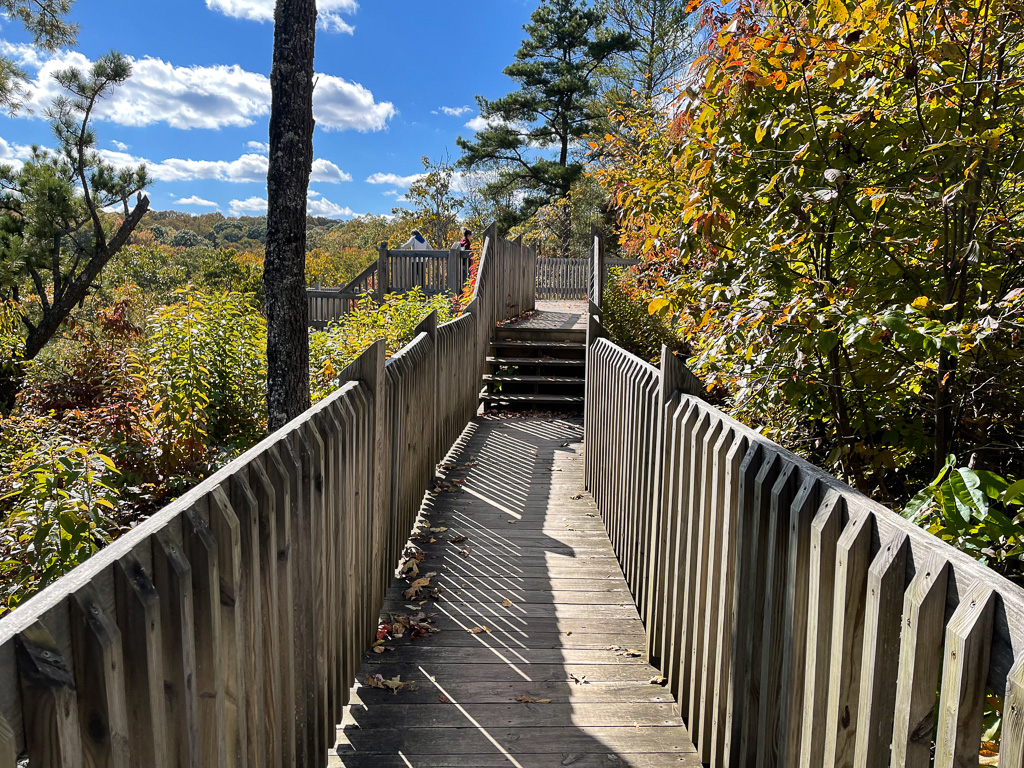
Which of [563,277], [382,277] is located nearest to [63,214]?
[382,277]

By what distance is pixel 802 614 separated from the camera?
1.88 m

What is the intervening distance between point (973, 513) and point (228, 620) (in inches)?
70.1

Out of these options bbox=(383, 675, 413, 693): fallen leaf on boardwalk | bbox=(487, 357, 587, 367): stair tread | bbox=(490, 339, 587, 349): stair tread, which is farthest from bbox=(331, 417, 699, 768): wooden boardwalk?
bbox=(490, 339, 587, 349): stair tread

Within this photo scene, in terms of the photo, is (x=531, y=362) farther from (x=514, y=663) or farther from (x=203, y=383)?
(x=514, y=663)

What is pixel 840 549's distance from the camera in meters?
1.63

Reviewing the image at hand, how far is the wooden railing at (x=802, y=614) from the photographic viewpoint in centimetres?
120

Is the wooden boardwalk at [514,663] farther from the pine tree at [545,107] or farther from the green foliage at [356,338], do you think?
the pine tree at [545,107]

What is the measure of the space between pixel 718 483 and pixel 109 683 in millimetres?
2022

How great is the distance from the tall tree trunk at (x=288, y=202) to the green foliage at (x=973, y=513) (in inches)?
168

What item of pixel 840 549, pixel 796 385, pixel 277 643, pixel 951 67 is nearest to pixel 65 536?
pixel 277 643

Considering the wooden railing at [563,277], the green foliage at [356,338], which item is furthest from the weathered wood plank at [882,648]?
the wooden railing at [563,277]

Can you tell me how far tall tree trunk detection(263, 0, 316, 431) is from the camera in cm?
496

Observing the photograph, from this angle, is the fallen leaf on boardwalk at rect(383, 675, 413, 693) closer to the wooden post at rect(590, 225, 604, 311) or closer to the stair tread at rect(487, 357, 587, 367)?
the stair tread at rect(487, 357, 587, 367)

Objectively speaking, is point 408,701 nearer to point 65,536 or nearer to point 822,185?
point 65,536
